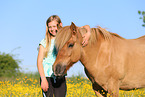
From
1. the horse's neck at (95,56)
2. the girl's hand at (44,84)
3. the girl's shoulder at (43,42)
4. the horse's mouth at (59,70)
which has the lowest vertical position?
the girl's hand at (44,84)

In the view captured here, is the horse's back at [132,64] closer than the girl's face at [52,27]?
No

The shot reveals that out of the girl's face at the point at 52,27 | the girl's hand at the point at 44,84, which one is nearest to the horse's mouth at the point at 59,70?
the girl's hand at the point at 44,84

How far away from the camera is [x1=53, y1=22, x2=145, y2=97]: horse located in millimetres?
3732

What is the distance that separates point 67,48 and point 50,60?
0.61m

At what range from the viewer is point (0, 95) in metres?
6.77

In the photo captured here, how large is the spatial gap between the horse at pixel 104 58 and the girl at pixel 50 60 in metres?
0.38

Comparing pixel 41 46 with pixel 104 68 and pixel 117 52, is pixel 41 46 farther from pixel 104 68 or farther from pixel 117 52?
pixel 117 52

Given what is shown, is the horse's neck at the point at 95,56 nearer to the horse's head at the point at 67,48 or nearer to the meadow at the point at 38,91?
the horse's head at the point at 67,48

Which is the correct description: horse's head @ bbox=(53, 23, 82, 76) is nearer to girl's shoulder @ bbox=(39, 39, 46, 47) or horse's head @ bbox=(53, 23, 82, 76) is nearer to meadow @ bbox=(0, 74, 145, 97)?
girl's shoulder @ bbox=(39, 39, 46, 47)

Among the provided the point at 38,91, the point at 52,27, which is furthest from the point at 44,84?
the point at 38,91

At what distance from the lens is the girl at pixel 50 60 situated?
4109 mm

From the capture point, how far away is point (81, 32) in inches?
156

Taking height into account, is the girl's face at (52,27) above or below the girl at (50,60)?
above

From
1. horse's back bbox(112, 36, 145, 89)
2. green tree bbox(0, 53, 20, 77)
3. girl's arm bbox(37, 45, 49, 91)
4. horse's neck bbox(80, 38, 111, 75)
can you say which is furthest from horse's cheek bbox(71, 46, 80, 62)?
green tree bbox(0, 53, 20, 77)
